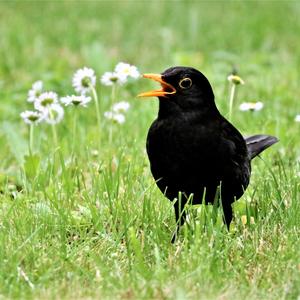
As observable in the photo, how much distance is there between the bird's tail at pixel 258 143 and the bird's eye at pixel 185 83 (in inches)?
35.2

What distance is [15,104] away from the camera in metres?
7.33

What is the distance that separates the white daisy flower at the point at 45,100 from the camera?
5316mm

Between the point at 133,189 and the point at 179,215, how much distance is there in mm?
521

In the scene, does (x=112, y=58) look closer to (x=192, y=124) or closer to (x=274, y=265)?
(x=192, y=124)

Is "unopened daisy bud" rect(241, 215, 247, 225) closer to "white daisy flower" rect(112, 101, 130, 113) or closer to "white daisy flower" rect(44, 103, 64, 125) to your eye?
"white daisy flower" rect(44, 103, 64, 125)

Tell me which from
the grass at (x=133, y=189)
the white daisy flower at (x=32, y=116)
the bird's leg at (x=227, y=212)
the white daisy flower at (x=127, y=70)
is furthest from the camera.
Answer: the white daisy flower at (x=127, y=70)

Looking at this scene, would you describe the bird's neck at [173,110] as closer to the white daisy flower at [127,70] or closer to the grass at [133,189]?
the grass at [133,189]

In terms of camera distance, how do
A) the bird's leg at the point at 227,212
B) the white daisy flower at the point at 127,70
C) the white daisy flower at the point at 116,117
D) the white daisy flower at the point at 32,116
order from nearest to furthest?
the bird's leg at the point at 227,212 → the white daisy flower at the point at 32,116 → the white daisy flower at the point at 127,70 → the white daisy flower at the point at 116,117

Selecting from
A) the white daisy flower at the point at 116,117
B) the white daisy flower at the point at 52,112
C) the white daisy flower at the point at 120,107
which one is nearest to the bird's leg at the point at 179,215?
the white daisy flower at the point at 52,112

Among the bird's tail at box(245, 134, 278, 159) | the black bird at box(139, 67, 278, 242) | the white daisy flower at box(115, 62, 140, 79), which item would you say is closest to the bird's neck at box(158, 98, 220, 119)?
the black bird at box(139, 67, 278, 242)

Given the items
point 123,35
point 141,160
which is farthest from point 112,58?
point 141,160

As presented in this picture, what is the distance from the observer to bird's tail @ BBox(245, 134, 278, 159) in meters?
5.08

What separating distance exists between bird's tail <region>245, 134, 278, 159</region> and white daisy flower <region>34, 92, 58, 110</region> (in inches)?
46.5

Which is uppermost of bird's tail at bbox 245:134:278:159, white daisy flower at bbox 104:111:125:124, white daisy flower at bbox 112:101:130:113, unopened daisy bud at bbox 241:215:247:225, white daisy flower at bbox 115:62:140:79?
white daisy flower at bbox 115:62:140:79
